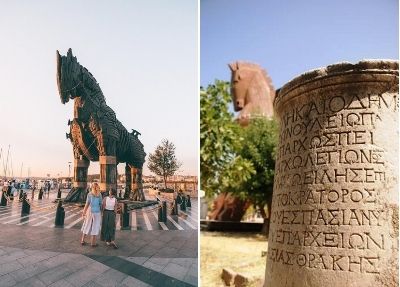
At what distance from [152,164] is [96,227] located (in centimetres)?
181

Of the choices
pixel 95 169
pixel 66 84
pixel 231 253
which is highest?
pixel 66 84

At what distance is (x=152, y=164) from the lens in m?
8.11

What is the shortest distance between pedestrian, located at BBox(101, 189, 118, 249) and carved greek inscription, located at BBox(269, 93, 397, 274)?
13.8ft

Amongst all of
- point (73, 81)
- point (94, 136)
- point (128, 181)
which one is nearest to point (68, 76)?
point (73, 81)

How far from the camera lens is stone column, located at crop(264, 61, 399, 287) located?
3.24 meters

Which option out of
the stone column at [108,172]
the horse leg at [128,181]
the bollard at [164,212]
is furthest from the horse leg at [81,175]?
the bollard at [164,212]

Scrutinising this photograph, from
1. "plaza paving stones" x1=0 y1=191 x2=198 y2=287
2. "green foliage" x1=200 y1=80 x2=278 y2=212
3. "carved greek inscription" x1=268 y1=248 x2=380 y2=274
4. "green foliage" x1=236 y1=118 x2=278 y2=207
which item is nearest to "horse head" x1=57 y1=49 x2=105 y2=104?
"plaza paving stones" x1=0 y1=191 x2=198 y2=287

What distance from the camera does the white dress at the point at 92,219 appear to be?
277 inches

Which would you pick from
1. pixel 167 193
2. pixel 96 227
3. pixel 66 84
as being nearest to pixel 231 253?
pixel 167 193

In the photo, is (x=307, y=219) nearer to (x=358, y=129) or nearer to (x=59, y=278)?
(x=358, y=129)

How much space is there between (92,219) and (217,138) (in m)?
6.40

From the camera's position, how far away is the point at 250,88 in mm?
32906

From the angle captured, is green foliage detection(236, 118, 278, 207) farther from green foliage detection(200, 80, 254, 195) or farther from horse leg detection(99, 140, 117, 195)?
horse leg detection(99, 140, 117, 195)

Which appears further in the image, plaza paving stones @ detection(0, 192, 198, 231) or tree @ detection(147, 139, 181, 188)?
tree @ detection(147, 139, 181, 188)
